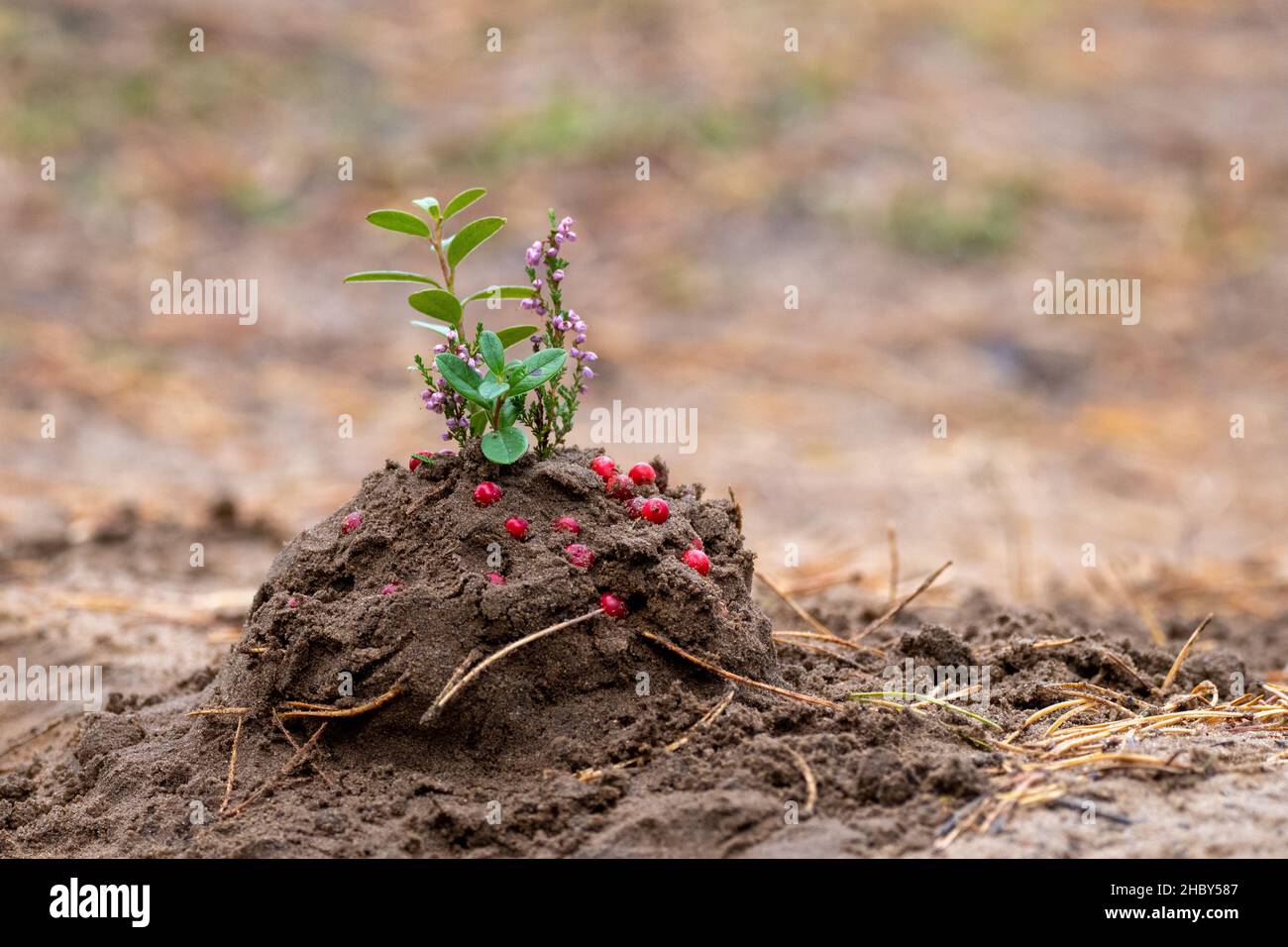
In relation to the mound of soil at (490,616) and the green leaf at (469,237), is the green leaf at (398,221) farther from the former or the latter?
the mound of soil at (490,616)

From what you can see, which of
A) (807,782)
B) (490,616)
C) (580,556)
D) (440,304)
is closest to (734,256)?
(440,304)

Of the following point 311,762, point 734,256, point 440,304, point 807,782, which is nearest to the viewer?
point 807,782

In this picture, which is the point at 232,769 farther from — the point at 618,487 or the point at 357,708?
the point at 618,487

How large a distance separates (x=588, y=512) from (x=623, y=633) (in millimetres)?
310

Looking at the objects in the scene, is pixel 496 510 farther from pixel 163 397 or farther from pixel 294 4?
pixel 294 4

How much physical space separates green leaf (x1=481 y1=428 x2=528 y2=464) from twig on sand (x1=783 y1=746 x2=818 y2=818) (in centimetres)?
84

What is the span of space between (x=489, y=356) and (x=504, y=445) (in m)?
0.20

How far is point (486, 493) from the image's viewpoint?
120 inches

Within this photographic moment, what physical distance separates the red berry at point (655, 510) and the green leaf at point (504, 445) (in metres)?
0.30

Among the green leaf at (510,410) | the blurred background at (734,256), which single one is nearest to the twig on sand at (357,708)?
the green leaf at (510,410)

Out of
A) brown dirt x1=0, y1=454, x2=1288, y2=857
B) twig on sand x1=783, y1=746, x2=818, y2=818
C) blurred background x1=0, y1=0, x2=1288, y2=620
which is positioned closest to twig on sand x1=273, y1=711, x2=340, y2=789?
brown dirt x1=0, y1=454, x2=1288, y2=857

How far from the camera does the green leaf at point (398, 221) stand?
116 inches

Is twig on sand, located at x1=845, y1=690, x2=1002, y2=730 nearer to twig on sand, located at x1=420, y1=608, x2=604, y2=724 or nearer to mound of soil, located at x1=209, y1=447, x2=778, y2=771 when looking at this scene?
mound of soil, located at x1=209, y1=447, x2=778, y2=771
